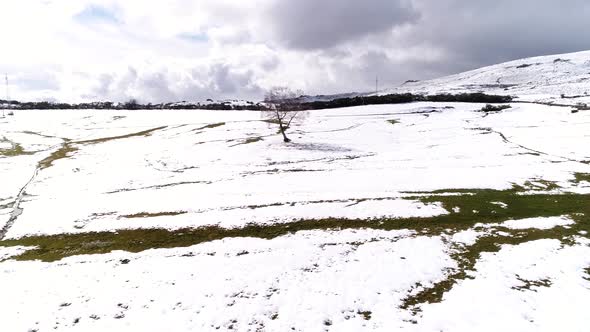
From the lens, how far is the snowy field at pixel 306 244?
15.1m

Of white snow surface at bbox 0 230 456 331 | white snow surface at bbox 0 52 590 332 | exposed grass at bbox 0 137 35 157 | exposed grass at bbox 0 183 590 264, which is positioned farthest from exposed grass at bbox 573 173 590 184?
exposed grass at bbox 0 137 35 157

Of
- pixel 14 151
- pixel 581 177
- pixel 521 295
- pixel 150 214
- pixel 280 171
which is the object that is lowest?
pixel 521 295

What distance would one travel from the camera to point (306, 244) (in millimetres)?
21656

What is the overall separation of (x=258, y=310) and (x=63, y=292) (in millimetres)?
10511

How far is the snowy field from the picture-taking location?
1506cm

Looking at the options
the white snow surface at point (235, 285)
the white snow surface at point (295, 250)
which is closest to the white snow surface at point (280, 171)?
the white snow surface at point (295, 250)

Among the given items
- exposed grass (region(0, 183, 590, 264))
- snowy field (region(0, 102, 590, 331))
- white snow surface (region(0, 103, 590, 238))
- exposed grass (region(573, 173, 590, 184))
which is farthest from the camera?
exposed grass (region(573, 173, 590, 184))

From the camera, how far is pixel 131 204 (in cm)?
3241

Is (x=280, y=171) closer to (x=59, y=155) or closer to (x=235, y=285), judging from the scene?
(x=235, y=285)

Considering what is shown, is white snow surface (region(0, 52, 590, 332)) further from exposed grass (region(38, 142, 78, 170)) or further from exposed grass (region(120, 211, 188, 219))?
exposed grass (region(38, 142, 78, 170))

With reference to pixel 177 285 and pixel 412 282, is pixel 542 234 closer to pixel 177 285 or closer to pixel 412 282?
pixel 412 282

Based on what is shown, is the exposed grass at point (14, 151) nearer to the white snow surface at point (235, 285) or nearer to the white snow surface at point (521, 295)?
the white snow surface at point (235, 285)

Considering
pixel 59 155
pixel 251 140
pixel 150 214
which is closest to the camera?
pixel 150 214

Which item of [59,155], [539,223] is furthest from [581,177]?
[59,155]
